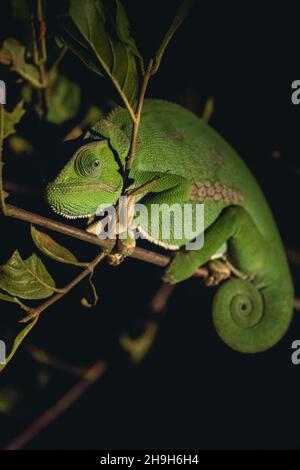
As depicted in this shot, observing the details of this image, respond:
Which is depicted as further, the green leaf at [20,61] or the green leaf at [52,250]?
the green leaf at [20,61]

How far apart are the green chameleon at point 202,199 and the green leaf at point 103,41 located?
359 millimetres

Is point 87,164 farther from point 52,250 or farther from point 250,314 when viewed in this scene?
point 250,314

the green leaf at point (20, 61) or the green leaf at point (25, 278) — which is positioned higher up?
the green leaf at point (20, 61)

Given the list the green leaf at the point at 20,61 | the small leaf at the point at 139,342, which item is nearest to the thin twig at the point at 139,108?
the green leaf at the point at 20,61

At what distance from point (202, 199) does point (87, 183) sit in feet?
1.71

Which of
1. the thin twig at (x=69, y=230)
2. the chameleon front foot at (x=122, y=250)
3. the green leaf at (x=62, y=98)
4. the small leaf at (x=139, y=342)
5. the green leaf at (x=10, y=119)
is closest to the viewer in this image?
the green leaf at (x=10, y=119)

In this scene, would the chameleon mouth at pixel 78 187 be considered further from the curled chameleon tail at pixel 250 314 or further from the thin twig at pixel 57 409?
the thin twig at pixel 57 409

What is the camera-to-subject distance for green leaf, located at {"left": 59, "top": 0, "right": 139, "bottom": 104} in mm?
1124

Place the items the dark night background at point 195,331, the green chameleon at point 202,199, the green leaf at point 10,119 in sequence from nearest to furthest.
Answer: the green leaf at point 10,119, the green chameleon at point 202,199, the dark night background at point 195,331

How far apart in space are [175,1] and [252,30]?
1.51 metres

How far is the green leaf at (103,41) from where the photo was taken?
1.12 metres

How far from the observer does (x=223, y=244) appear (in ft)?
6.55

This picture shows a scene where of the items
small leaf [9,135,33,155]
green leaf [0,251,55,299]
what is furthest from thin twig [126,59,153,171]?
small leaf [9,135,33,155]

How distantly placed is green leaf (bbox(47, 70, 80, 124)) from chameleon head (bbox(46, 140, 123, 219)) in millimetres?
665
